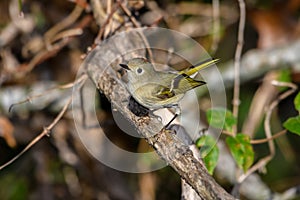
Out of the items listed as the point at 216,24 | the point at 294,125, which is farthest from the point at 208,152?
the point at 216,24

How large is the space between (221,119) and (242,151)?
0.38 feet

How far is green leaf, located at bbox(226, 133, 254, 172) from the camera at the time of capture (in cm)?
162

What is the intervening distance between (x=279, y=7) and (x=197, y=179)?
1.69 meters

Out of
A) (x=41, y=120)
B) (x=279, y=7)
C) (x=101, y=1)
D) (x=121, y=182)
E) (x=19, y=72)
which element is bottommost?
(x=121, y=182)

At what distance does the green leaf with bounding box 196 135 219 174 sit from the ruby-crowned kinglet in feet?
0.41

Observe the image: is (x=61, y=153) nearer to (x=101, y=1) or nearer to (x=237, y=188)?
(x=101, y=1)

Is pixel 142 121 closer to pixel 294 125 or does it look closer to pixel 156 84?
pixel 156 84

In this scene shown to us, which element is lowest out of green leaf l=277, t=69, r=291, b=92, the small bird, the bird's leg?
green leaf l=277, t=69, r=291, b=92

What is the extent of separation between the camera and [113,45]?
1696 mm

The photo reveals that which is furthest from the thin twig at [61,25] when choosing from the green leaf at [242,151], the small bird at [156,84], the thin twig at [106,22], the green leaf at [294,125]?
the green leaf at [294,125]

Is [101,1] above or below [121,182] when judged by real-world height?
above

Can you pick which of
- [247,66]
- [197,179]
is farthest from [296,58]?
[197,179]

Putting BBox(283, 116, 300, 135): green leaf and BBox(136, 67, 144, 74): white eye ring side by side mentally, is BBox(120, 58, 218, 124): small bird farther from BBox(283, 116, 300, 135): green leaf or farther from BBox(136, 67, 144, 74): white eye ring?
BBox(283, 116, 300, 135): green leaf

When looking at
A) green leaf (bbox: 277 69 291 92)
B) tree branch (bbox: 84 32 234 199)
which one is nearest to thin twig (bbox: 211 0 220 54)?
green leaf (bbox: 277 69 291 92)
